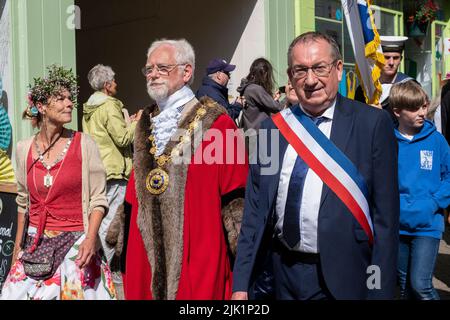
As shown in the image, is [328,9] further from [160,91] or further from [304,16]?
[160,91]

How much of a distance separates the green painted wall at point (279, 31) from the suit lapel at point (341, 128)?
6905 millimetres

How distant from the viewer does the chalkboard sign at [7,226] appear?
5691mm

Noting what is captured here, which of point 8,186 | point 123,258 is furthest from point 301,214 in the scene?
point 8,186

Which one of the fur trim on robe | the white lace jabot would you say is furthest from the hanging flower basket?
the fur trim on robe

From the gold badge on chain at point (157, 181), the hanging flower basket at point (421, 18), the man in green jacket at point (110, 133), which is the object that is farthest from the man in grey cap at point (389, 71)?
the hanging flower basket at point (421, 18)

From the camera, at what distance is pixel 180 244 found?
3.65 meters

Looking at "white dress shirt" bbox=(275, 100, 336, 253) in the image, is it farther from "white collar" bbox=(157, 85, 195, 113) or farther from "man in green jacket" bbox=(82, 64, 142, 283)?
"man in green jacket" bbox=(82, 64, 142, 283)

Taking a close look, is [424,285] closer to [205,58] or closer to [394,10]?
[205,58]

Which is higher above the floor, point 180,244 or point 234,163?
point 234,163

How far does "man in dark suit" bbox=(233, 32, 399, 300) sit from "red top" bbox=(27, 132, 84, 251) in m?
1.40

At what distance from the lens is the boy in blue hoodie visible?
424 cm

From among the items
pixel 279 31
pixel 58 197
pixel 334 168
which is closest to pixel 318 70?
pixel 334 168

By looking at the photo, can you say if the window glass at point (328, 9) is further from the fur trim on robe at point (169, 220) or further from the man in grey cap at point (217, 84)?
the fur trim on robe at point (169, 220)
